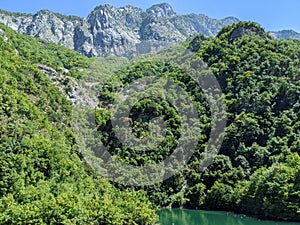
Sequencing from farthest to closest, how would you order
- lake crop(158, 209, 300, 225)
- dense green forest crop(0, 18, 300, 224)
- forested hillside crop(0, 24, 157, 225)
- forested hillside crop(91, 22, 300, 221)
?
forested hillside crop(91, 22, 300, 221)
lake crop(158, 209, 300, 225)
dense green forest crop(0, 18, 300, 224)
forested hillside crop(0, 24, 157, 225)

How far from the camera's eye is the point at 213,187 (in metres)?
68.6

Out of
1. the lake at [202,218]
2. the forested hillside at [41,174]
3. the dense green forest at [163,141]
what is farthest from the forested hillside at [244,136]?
the forested hillside at [41,174]

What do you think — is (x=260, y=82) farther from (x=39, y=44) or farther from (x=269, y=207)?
(x=39, y=44)

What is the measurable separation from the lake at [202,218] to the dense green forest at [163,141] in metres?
3.20

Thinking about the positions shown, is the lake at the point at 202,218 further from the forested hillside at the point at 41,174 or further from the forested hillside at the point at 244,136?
the forested hillside at the point at 41,174

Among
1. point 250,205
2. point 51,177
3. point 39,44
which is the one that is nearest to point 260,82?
point 250,205

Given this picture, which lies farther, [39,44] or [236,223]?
[39,44]

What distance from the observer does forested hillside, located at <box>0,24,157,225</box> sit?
30.0 meters

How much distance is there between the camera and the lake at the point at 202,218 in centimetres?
5209

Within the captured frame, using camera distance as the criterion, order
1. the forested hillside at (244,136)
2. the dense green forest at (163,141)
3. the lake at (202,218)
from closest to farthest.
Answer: the dense green forest at (163,141) → the lake at (202,218) → the forested hillside at (244,136)

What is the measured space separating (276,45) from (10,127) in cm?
6918

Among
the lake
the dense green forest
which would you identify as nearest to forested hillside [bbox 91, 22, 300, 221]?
the dense green forest

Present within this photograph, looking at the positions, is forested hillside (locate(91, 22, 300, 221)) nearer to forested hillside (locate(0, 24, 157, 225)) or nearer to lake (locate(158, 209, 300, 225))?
lake (locate(158, 209, 300, 225))

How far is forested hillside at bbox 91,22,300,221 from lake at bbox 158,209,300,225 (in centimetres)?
316
